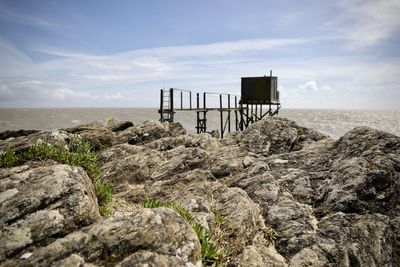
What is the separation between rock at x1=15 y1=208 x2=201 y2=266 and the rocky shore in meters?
0.02

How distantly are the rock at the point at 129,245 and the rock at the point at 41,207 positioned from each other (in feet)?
1.24

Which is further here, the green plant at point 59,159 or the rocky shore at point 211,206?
the green plant at point 59,159

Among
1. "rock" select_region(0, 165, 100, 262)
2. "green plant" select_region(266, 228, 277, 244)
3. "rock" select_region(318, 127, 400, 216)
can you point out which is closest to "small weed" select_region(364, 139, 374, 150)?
"rock" select_region(318, 127, 400, 216)

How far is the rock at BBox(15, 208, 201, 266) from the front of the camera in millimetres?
4637

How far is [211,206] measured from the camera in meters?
8.43

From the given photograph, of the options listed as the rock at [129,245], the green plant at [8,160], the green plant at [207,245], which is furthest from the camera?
the green plant at [8,160]

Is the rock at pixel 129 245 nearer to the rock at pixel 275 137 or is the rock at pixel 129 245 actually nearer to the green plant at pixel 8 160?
the green plant at pixel 8 160

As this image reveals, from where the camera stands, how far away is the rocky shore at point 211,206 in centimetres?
504

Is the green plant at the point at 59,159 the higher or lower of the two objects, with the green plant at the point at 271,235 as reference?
higher

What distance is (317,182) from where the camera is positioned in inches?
408

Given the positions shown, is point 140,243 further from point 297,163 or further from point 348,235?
point 297,163

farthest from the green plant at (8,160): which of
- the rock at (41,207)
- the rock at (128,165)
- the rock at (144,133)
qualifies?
the rock at (144,133)

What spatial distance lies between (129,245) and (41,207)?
223cm

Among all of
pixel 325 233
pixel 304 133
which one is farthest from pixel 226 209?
pixel 304 133
